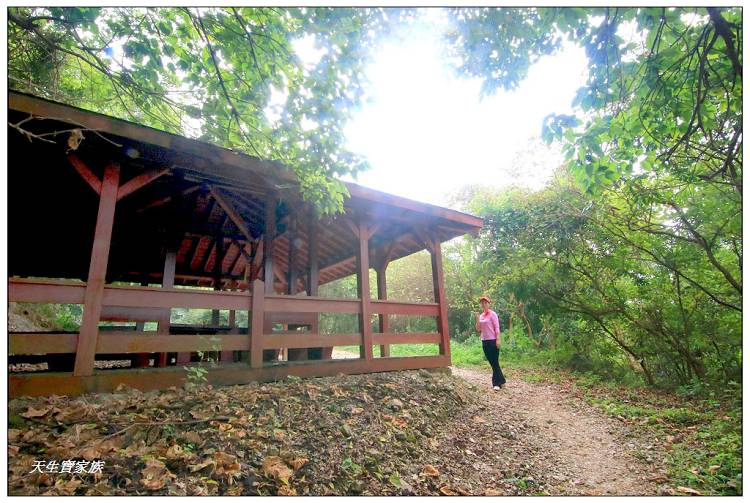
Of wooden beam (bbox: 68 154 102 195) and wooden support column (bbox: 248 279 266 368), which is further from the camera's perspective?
wooden support column (bbox: 248 279 266 368)

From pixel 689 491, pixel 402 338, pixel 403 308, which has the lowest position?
pixel 689 491

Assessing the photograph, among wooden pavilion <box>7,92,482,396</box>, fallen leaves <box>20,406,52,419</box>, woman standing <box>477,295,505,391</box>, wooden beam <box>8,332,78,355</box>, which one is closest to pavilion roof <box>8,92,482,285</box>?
wooden pavilion <box>7,92,482,396</box>

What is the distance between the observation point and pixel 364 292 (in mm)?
6836

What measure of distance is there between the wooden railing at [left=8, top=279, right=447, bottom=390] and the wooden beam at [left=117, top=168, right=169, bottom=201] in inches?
46.5

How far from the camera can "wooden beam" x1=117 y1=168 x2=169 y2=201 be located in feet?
15.6

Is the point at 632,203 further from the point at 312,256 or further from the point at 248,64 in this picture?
the point at 248,64

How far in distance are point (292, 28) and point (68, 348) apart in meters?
4.38

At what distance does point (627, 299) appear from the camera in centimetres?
832

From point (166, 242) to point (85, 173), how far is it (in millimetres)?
3825

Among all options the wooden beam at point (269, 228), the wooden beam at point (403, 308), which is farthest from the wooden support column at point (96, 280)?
the wooden beam at point (403, 308)

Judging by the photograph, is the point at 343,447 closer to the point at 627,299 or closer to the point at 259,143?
the point at 259,143

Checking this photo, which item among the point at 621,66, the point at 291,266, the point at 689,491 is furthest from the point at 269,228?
the point at 689,491

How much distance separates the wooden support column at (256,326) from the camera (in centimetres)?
530

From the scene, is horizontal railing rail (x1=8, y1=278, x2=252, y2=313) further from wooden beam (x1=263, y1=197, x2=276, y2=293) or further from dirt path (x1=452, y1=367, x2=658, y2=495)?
dirt path (x1=452, y1=367, x2=658, y2=495)
